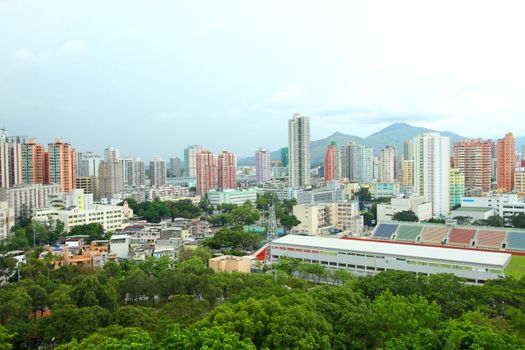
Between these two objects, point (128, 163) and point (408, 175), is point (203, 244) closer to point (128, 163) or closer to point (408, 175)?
point (408, 175)

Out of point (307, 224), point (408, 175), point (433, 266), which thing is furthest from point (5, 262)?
point (408, 175)

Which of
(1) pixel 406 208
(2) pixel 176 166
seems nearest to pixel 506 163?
(1) pixel 406 208

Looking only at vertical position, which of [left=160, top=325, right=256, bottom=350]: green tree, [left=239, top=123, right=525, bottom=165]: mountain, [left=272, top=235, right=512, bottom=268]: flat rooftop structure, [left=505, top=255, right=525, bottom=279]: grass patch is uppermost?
[left=239, top=123, right=525, bottom=165]: mountain

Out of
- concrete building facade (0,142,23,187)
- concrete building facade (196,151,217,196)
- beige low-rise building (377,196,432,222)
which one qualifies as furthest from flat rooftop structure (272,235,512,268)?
concrete building facade (196,151,217,196)

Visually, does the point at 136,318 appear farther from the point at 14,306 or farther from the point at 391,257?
the point at 391,257

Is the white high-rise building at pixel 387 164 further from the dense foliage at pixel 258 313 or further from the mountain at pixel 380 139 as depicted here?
the mountain at pixel 380 139

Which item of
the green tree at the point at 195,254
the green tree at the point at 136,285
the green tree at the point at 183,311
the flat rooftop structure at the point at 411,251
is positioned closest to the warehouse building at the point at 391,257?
the flat rooftop structure at the point at 411,251

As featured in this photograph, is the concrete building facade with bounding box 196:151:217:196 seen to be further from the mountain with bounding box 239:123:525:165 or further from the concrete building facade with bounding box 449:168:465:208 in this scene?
the mountain with bounding box 239:123:525:165
